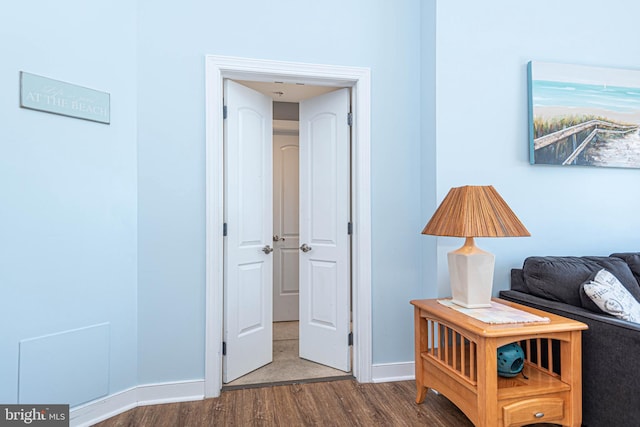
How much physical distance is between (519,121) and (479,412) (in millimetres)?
1875

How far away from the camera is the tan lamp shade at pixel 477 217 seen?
1979 mm

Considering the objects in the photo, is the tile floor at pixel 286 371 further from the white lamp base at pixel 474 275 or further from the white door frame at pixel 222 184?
the white lamp base at pixel 474 275

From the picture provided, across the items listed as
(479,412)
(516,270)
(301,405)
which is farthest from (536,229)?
(301,405)

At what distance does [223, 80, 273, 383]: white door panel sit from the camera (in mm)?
2723

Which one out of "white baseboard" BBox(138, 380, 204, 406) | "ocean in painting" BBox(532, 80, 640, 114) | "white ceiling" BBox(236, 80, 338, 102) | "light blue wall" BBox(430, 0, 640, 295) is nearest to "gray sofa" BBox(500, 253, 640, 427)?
"light blue wall" BBox(430, 0, 640, 295)

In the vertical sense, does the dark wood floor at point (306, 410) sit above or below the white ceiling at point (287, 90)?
below

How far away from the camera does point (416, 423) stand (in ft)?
7.08

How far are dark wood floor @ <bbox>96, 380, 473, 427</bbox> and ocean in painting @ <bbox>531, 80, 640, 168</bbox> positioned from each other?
1.76 metres

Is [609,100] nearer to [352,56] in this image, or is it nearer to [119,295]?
[352,56]

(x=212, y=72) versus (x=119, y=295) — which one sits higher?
(x=212, y=72)

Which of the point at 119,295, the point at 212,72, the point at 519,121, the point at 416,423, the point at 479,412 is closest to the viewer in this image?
the point at 479,412

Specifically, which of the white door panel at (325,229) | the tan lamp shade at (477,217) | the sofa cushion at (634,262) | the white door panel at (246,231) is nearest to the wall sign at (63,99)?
the white door panel at (246,231)

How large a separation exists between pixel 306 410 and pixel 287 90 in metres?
2.67

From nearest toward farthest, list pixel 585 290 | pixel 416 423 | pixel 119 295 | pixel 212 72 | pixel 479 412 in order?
pixel 479 412, pixel 585 290, pixel 416 423, pixel 119 295, pixel 212 72
